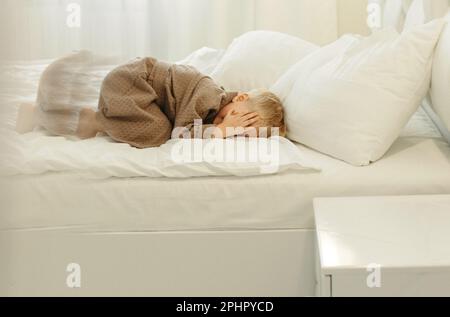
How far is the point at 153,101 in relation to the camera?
6.01 ft

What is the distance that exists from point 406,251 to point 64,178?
0.81m

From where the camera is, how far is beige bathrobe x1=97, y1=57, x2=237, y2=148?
176 cm

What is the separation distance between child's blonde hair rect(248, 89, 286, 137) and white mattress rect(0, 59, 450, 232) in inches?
10.1

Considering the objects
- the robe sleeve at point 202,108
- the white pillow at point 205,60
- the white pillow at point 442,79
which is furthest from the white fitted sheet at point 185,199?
the white pillow at point 205,60

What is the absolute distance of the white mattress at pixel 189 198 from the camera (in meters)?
1.58

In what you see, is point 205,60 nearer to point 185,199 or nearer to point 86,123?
point 86,123

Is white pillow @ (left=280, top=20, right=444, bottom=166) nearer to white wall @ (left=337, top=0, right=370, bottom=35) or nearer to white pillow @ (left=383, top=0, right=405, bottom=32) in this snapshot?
white pillow @ (left=383, top=0, right=405, bottom=32)

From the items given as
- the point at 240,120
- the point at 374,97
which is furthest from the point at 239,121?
the point at 374,97

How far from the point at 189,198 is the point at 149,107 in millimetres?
332

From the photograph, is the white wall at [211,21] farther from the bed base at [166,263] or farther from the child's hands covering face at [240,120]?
the bed base at [166,263]

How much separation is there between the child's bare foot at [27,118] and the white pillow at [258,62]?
0.63 metres

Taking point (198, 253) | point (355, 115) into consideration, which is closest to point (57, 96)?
point (198, 253)

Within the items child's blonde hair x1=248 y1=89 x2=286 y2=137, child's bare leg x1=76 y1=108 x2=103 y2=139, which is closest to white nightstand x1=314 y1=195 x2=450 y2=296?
child's blonde hair x1=248 y1=89 x2=286 y2=137

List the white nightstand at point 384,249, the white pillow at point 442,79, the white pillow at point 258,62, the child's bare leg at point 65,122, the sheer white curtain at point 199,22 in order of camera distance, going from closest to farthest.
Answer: the white nightstand at point 384,249 → the white pillow at point 442,79 → the child's bare leg at point 65,122 → the white pillow at point 258,62 → the sheer white curtain at point 199,22
